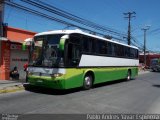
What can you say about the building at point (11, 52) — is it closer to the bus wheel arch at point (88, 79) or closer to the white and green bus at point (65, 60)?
the white and green bus at point (65, 60)

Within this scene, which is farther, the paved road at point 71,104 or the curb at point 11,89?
the curb at point 11,89

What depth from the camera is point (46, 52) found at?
14.5m

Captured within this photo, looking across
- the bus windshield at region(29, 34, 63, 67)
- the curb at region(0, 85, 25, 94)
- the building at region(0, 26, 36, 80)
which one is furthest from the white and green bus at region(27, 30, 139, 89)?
the building at region(0, 26, 36, 80)

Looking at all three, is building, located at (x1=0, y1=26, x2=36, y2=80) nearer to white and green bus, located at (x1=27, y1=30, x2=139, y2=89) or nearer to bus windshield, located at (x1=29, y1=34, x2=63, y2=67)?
Answer: bus windshield, located at (x1=29, y1=34, x2=63, y2=67)

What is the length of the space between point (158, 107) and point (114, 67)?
910 centimetres

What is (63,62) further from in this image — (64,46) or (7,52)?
(7,52)

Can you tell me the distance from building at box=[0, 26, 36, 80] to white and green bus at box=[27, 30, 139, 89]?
5226 millimetres

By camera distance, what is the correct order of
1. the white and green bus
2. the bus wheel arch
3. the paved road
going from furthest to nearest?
the bus wheel arch
the white and green bus
the paved road

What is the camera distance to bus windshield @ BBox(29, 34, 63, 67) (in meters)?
14.1

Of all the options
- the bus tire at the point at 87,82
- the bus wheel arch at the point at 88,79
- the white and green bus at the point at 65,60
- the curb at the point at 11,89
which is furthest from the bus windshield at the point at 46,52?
the bus tire at the point at 87,82

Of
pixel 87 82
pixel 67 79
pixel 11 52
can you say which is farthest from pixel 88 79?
pixel 11 52

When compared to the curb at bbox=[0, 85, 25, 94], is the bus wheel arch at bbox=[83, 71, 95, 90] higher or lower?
higher

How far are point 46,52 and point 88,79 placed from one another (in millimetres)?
3406

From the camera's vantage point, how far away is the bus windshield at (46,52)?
46.2ft
